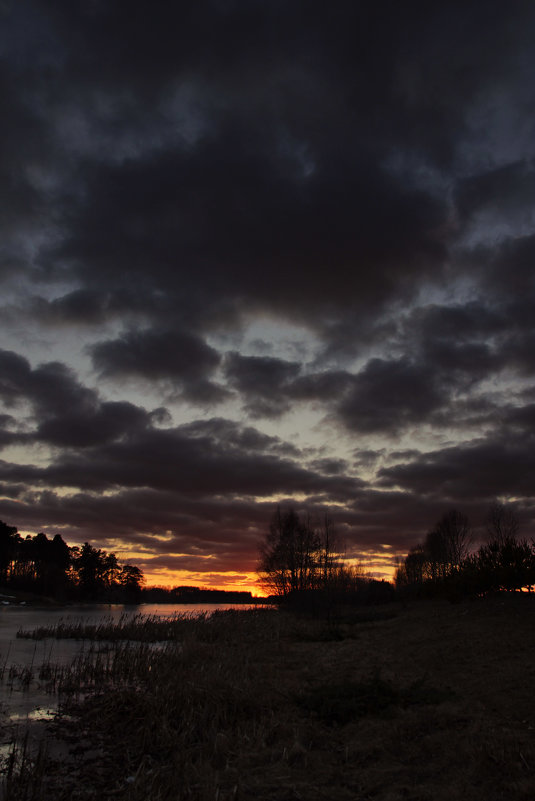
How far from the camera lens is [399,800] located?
820cm

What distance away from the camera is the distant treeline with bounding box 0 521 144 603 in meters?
138

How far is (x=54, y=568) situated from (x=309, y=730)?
146m

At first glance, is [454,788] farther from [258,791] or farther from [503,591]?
[503,591]

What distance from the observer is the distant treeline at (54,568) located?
138m

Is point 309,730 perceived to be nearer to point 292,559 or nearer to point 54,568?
point 292,559

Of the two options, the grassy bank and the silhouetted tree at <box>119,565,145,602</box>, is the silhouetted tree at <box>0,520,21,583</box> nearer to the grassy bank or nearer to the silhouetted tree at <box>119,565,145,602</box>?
the silhouetted tree at <box>119,565,145,602</box>

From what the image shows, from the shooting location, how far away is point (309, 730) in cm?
1243

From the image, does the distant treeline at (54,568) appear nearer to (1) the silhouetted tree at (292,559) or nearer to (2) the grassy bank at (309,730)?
(1) the silhouetted tree at (292,559)

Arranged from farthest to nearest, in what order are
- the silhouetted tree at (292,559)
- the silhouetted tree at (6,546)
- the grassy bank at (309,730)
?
1. the silhouetted tree at (6,546)
2. the silhouetted tree at (292,559)
3. the grassy bank at (309,730)

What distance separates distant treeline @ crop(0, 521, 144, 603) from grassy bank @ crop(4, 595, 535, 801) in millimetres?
130599

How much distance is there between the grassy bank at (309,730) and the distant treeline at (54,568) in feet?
428

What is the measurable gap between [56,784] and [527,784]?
332 inches

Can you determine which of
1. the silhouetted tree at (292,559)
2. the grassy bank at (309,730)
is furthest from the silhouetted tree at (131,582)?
the grassy bank at (309,730)

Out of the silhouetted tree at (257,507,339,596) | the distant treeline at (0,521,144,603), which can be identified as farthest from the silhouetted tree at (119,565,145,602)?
the silhouetted tree at (257,507,339,596)
